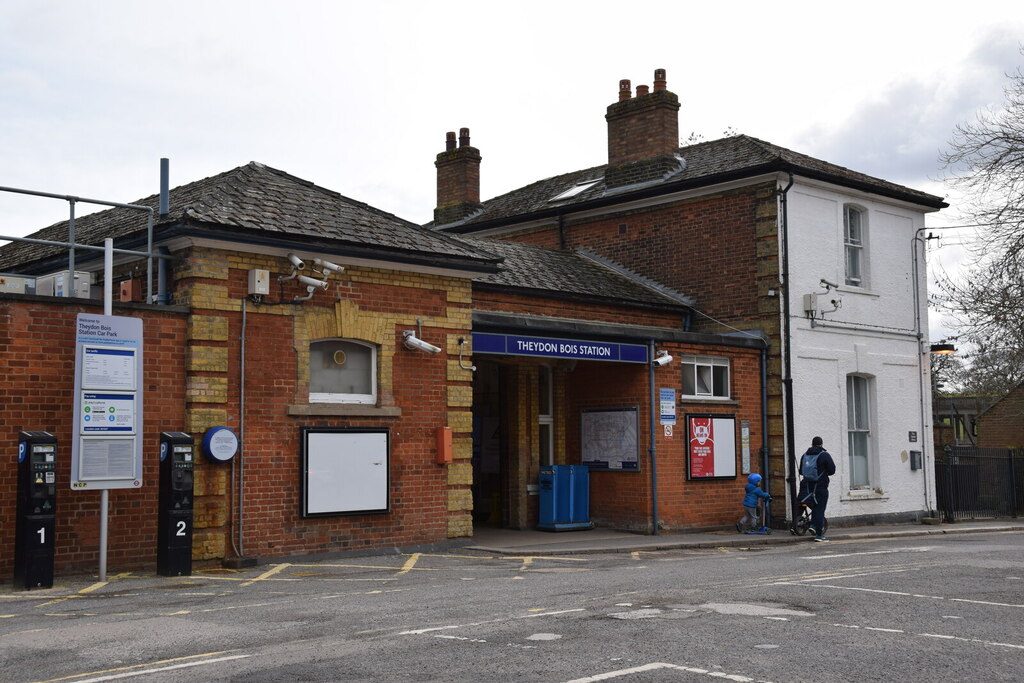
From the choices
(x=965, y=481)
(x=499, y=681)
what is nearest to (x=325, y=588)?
(x=499, y=681)

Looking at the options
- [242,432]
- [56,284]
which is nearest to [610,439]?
[242,432]

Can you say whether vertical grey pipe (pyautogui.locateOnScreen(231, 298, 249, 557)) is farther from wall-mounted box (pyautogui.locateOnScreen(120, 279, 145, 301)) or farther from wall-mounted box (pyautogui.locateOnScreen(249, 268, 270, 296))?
wall-mounted box (pyautogui.locateOnScreen(120, 279, 145, 301))

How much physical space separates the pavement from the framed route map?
4.03ft

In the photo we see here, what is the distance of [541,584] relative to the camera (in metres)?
11.3

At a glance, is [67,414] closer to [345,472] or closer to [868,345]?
[345,472]

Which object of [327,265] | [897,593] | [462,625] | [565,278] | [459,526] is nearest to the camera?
[462,625]

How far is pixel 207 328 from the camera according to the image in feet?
43.3

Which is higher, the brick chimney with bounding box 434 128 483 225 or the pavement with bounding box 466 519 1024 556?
the brick chimney with bounding box 434 128 483 225

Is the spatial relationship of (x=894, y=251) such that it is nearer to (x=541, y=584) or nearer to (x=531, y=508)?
(x=531, y=508)

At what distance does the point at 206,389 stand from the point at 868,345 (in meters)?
14.1

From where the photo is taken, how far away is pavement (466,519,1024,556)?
15555mm

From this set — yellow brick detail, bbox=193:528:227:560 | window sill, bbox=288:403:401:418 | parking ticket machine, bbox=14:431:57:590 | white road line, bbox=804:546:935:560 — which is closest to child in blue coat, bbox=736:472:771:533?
white road line, bbox=804:546:935:560

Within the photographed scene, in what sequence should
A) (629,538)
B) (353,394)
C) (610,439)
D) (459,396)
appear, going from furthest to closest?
(610,439)
(629,538)
(459,396)
(353,394)

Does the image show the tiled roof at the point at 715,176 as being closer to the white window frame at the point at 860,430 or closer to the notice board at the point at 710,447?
the white window frame at the point at 860,430
